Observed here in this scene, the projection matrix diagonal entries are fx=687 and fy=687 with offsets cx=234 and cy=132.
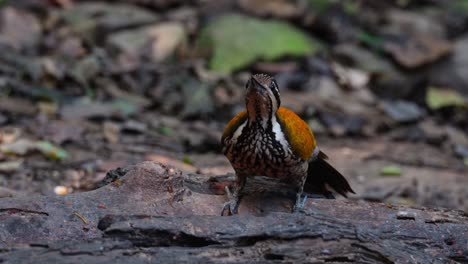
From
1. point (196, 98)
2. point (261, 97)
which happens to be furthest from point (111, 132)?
point (261, 97)

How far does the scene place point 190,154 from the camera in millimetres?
6559

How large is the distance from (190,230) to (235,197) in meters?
0.69

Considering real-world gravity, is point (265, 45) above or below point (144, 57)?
above

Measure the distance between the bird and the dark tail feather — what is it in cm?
34

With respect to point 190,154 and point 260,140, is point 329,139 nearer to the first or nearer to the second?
point 190,154

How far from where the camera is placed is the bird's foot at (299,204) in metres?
3.60

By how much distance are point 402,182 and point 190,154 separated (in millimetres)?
2008

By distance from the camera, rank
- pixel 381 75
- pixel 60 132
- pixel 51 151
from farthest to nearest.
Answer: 1. pixel 381 75
2. pixel 60 132
3. pixel 51 151

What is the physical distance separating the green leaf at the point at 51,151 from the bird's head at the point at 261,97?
2.66 meters

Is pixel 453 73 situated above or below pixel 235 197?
above

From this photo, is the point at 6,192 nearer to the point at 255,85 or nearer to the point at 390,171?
the point at 255,85

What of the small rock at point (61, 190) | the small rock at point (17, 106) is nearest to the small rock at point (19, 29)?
the small rock at point (17, 106)

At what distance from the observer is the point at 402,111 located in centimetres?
880

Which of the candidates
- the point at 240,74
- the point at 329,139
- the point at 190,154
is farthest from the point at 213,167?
the point at 240,74
